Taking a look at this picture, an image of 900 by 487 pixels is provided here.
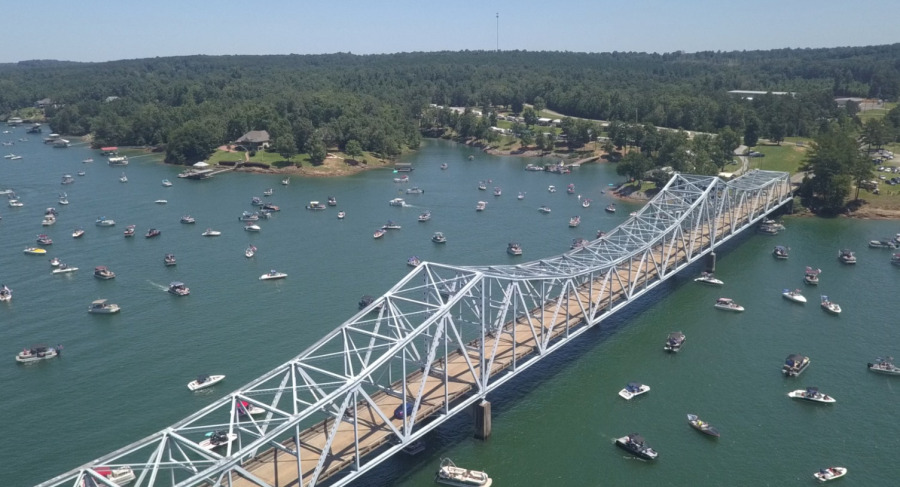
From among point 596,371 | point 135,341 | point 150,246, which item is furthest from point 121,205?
point 596,371

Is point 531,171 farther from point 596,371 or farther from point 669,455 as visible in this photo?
point 669,455

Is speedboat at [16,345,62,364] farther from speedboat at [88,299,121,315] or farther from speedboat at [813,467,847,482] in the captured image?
speedboat at [813,467,847,482]

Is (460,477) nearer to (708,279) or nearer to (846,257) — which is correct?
(708,279)

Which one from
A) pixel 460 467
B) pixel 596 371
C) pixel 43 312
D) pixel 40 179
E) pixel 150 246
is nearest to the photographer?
pixel 460 467

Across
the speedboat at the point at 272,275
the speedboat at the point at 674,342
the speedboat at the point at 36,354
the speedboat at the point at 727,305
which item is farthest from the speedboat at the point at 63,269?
the speedboat at the point at 727,305

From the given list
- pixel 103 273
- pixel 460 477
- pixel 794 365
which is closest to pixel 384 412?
pixel 460 477
